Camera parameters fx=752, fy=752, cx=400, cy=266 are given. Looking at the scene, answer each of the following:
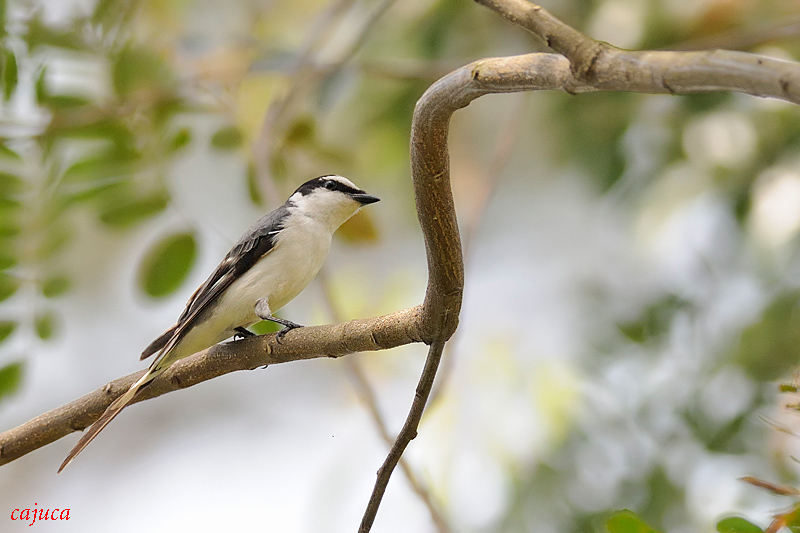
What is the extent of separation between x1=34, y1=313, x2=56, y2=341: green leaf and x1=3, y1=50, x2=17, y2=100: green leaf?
0.74 metres

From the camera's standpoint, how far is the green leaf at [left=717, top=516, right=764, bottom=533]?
1.19 metres

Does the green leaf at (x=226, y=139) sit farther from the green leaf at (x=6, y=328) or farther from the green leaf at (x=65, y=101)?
the green leaf at (x=6, y=328)

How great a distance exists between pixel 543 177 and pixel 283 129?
3.28 meters

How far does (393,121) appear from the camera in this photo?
442cm

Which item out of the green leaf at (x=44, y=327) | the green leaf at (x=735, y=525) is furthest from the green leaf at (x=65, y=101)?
the green leaf at (x=735, y=525)

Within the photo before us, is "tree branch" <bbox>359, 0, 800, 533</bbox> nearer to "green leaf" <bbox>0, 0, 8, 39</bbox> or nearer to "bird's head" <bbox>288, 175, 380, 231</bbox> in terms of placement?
"bird's head" <bbox>288, 175, 380, 231</bbox>

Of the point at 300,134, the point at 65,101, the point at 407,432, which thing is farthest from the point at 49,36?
the point at 407,432

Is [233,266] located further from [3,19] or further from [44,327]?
[3,19]

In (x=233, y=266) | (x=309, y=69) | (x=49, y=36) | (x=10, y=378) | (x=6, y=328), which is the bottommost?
(x=10, y=378)

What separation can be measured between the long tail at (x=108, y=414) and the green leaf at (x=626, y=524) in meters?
1.33

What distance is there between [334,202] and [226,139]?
80 centimetres

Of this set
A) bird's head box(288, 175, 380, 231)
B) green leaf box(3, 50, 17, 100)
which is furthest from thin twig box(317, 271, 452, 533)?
green leaf box(3, 50, 17, 100)

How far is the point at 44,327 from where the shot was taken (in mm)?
2475

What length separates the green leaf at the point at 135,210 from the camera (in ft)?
8.86
